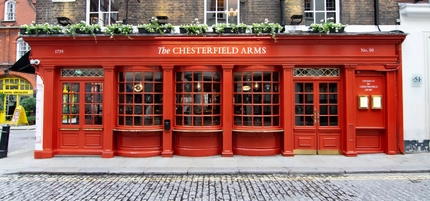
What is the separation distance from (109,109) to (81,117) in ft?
3.69

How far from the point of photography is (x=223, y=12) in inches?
373

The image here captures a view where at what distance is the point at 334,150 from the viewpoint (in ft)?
29.4

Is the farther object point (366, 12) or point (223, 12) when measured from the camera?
point (223, 12)

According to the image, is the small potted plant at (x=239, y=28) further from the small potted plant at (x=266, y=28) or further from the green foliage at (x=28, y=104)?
the green foliage at (x=28, y=104)

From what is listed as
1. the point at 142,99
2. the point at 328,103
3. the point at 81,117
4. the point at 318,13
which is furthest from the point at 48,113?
the point at 318,13

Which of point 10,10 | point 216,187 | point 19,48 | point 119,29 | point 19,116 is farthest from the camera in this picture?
point 10,10

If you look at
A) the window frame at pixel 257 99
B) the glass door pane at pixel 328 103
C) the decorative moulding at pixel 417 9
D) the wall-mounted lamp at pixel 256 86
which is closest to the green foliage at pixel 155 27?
the window frame at pixel 257 99

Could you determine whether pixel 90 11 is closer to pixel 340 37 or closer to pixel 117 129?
pixel 117 129

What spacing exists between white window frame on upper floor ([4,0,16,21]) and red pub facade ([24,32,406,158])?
22575 millimetres

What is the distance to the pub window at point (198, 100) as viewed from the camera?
8898 mm

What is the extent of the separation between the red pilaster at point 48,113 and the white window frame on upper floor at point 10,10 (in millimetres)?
22883

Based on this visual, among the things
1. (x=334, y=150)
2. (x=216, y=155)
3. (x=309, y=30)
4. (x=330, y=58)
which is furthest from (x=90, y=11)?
(x=334, y=150)

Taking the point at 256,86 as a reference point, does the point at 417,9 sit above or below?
above

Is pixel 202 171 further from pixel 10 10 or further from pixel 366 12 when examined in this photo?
pixel 10 10
